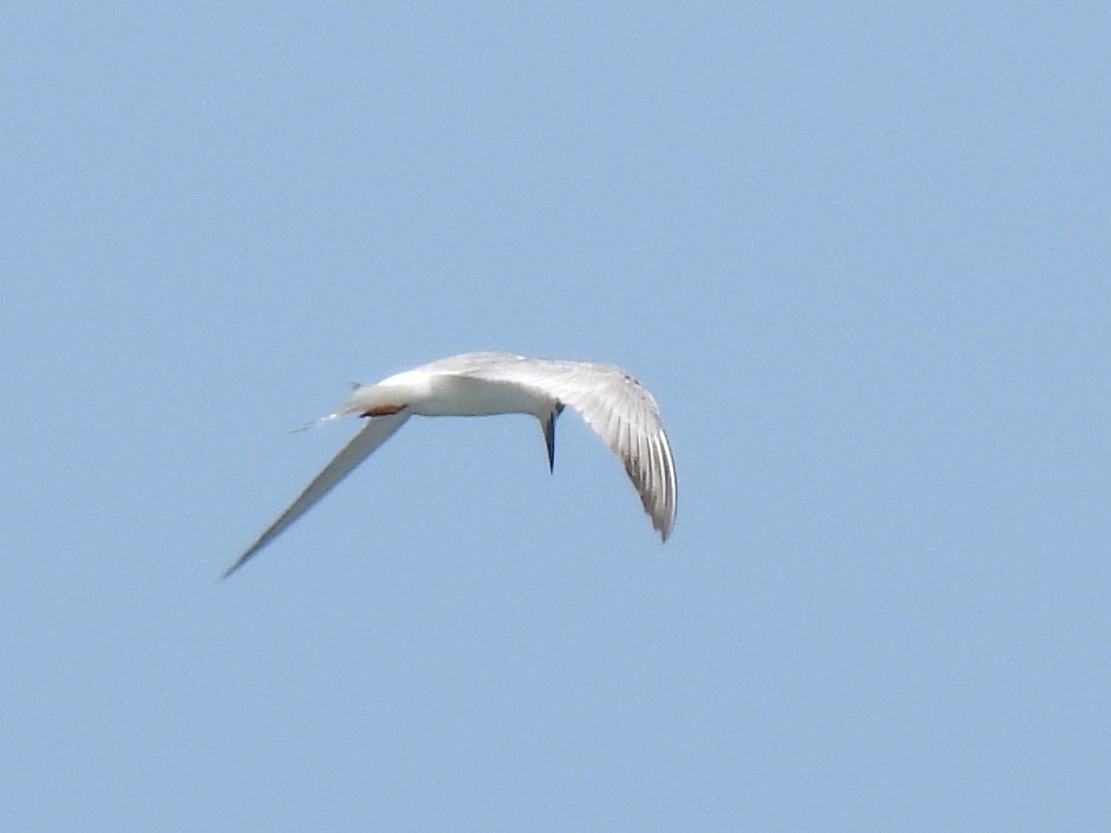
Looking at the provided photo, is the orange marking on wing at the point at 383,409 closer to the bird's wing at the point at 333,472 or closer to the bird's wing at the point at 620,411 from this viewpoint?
the bird's wing at the point at 620,411

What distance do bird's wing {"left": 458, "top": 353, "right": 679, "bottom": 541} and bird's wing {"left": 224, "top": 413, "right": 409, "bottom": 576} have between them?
2.82 meters

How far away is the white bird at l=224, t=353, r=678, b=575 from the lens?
15844 millimetres

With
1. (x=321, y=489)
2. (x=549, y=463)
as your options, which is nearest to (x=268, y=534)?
(x=321, y=489)

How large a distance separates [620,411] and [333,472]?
16.5 ft

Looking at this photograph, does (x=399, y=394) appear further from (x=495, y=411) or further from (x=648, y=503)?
(x=648, y=503)

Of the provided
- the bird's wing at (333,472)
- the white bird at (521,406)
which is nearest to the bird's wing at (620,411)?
the white bird at (521,406)

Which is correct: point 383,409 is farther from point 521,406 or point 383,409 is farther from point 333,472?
point 333,472

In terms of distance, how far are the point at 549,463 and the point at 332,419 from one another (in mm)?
2076

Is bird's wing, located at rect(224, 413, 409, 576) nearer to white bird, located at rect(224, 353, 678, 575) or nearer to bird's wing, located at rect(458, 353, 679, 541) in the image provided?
white bird, located at rect(224, 353, 678, 575)

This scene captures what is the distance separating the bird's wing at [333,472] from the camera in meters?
20.6

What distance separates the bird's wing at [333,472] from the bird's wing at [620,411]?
282 centimetres

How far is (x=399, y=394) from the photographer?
18.5 metres

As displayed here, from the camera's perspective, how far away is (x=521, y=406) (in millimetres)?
18812

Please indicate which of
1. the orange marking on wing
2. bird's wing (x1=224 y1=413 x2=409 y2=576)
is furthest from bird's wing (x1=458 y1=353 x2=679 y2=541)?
bird's wing (x1=224 y1=413 x2=409 y2=576)
